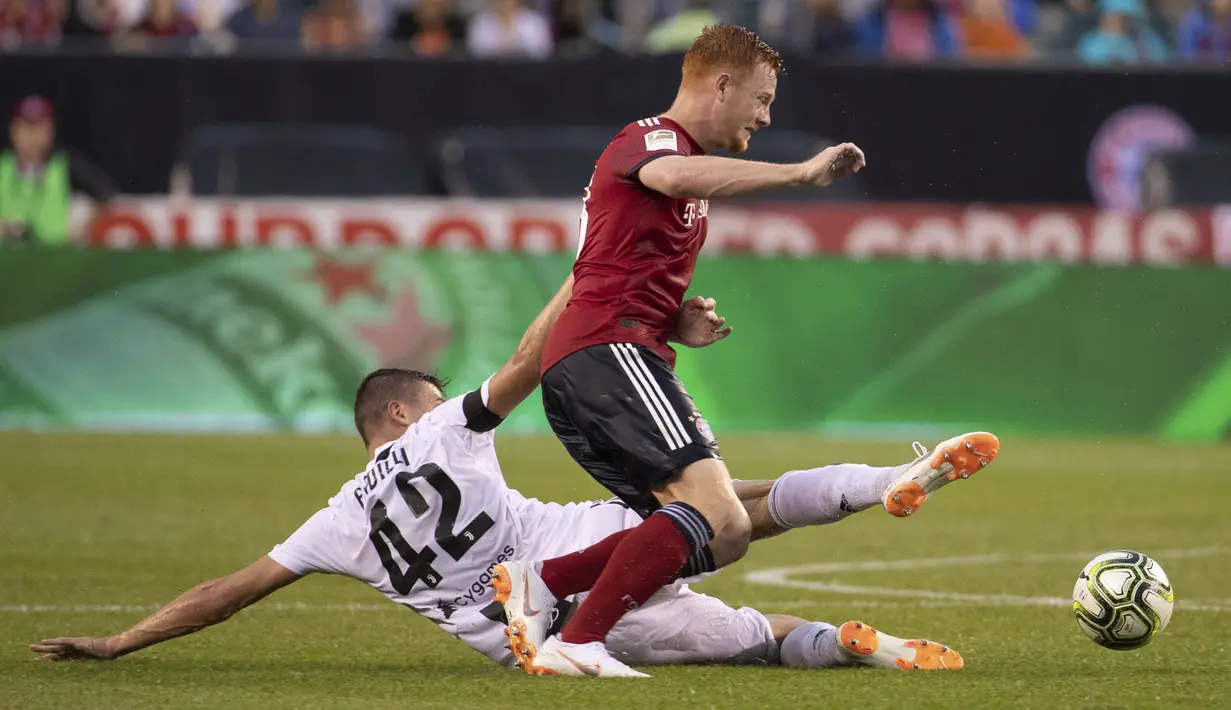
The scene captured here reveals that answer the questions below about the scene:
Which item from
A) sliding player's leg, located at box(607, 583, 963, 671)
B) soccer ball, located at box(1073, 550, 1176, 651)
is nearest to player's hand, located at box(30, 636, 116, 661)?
sliding player's leg, located at box(607, 583, 963, 671)

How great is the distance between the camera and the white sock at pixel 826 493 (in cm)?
593

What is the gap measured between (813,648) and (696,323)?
106 centimetres

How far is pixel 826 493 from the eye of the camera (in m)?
6.00

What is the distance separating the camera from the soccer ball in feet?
20.2

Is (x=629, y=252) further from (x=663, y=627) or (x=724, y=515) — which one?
(x=663, y=627)

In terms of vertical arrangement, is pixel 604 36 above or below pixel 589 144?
above

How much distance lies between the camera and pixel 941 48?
1916 cm

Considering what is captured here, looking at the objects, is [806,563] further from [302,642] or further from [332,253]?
[332,253]

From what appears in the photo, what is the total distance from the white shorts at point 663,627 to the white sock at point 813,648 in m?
0.06

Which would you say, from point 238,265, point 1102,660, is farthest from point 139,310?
point 1102,660

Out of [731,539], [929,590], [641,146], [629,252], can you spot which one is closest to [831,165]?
[641,146]

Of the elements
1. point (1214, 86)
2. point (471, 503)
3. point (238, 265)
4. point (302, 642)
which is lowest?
point (302, 642)

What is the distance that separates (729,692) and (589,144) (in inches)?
486

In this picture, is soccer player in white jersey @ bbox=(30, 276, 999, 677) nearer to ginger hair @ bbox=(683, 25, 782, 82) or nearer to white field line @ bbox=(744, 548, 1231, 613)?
ginger hair @ bbox=(683, 25, 782, 82)
